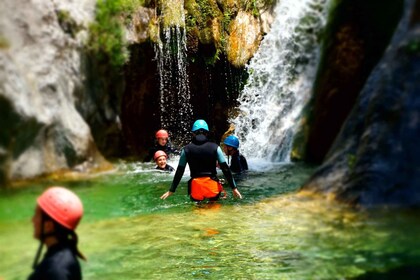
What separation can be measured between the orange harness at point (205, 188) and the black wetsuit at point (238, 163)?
35cm

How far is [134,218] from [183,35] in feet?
28.9

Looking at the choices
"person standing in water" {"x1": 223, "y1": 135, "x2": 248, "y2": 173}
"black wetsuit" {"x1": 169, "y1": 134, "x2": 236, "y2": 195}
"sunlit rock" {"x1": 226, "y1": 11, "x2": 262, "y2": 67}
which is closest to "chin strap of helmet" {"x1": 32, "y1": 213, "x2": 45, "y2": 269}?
"person standing in water" {"x1": 223, "y1": 135, "x2": 248, "y2": 173}

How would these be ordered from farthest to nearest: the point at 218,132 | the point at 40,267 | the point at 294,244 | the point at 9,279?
1. the point at 218,132
2. the point at 294,244
3. the point at 40,267
4. the point at 9,279

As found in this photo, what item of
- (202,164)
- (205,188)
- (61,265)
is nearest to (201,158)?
(202,164)

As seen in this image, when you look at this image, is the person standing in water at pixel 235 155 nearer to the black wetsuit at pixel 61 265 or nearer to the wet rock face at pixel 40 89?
the black wetsuit at pixel 61 265

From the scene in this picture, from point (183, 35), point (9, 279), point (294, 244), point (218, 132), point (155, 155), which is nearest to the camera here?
point (9, 279)

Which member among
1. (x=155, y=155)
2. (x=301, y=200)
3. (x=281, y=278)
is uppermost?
(x=155, y=155)

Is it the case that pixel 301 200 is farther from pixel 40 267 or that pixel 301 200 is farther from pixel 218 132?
pixel 218 132

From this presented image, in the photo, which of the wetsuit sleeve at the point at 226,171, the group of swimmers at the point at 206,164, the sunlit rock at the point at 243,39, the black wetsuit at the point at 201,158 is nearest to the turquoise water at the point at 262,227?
the wetsuit sleeve at the point at 226,171

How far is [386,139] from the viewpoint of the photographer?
5.34 feet

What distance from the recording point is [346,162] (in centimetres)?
170

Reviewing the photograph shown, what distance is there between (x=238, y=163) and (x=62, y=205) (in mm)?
2192

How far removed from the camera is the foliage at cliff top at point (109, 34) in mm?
1619

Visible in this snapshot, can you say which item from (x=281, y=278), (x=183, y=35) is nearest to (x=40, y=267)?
(x=281, y=278)
